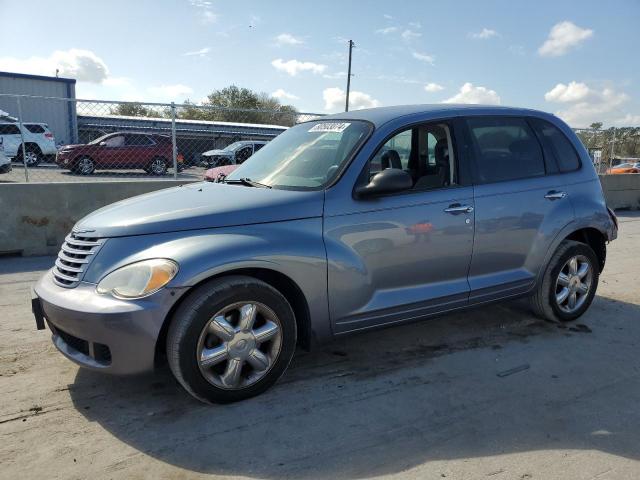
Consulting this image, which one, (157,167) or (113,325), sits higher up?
(157,167)

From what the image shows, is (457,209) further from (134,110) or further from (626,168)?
(626,168)

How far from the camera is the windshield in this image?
3574mm

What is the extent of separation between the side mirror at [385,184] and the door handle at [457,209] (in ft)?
1.59

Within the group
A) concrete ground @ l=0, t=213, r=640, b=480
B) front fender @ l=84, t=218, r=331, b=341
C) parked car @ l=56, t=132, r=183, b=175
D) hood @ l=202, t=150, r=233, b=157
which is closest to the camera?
concrete ground @ l=0, t=213, r=640, b=480

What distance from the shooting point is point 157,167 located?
1132cm

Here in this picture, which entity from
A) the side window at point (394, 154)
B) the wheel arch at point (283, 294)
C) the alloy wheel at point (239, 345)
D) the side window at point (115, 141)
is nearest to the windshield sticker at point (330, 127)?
the side window at point (394, 154)

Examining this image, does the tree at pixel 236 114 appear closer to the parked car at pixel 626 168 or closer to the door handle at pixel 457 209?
the door handle at pixel 457 209

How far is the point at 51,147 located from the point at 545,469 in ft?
36.5

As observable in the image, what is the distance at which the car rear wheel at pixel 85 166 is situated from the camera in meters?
11.5

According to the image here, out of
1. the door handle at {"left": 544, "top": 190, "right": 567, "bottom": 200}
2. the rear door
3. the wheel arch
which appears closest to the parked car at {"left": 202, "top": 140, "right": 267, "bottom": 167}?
the rear door

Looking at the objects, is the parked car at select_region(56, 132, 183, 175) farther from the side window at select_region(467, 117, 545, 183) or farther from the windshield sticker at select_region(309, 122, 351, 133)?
the side window at select_region(467, 117, 545, 183)

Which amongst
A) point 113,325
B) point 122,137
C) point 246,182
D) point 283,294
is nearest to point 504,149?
point 246,182

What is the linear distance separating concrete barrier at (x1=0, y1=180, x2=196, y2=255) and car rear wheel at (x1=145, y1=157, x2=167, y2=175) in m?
3.24

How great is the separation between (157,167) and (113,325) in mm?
9101
